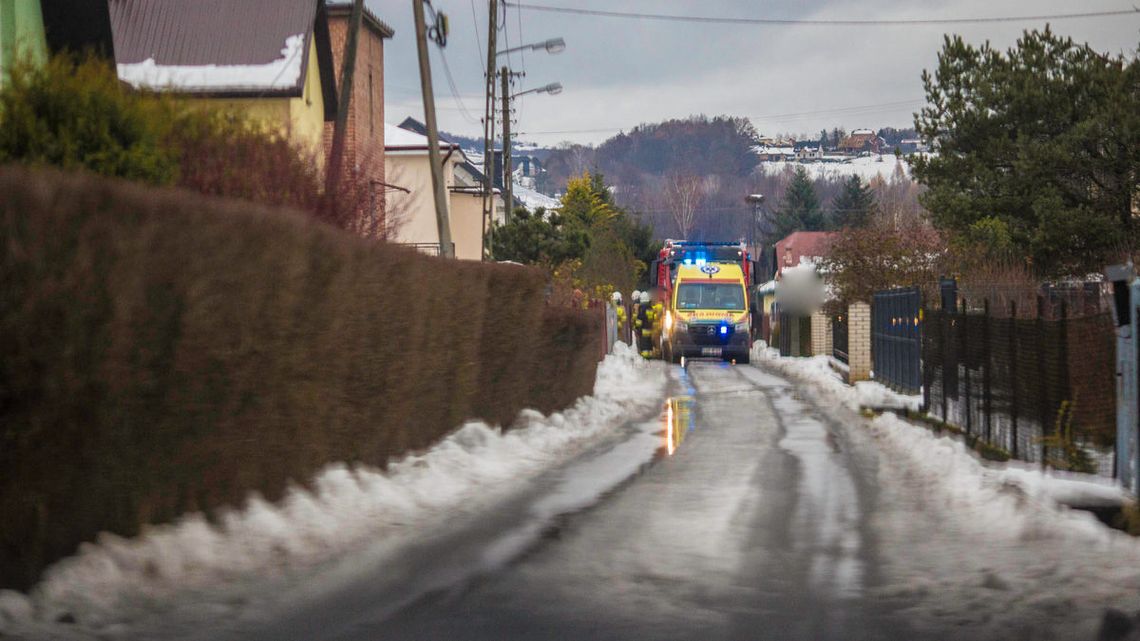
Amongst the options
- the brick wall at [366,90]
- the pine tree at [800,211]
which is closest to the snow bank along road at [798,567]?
the brick wall at [366,90]

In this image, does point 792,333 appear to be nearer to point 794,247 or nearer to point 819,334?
point 819,334

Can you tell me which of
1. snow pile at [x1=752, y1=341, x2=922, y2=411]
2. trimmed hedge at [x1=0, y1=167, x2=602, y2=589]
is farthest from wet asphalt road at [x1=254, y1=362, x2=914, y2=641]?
snow pile at [x1=752, y1=341, x2=922, y2=411]

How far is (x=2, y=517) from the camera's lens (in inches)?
248

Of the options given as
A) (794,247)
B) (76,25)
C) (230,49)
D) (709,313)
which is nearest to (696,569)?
(76,25)

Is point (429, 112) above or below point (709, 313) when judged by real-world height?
above

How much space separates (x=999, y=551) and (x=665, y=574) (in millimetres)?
2218

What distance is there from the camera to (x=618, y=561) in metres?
8.02

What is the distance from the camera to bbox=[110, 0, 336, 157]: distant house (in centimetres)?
2933

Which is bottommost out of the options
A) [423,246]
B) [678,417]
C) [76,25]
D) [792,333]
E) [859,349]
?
[678,417]

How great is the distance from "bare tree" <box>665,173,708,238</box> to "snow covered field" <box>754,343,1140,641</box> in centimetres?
12321

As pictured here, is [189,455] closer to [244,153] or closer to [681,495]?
[681,495]

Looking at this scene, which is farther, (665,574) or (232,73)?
(232,73)

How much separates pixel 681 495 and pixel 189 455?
466 centimetres

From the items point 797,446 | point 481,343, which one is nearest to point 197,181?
point 481,343
